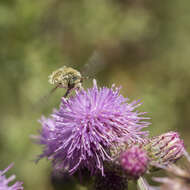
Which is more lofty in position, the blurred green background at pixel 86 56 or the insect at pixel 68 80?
the blurred green background at pixel 86 56

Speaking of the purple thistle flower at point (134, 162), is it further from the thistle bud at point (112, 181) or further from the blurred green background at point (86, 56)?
the blurred green background at point (86, 56)

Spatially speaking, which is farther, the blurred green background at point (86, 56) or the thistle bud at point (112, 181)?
the blurred green background at point (86, 56)

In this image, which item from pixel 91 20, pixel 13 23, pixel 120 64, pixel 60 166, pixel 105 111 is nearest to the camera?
pixel 105 111

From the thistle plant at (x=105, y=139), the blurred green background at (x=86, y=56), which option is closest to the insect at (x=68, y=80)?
the thistle plant at (x=105, y=139)

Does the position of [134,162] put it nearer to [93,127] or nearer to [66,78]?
[93,127]

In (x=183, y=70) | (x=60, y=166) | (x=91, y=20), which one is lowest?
(x=60, y=166)

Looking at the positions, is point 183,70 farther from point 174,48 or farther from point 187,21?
point 187,21

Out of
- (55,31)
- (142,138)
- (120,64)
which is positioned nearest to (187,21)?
(120,64)

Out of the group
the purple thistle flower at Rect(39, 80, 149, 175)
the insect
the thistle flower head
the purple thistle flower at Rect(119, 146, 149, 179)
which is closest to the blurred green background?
the insect
